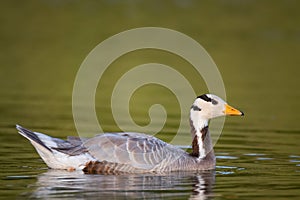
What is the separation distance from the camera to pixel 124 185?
1364cm

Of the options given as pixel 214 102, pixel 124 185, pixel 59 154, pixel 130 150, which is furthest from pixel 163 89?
pixel 124 185

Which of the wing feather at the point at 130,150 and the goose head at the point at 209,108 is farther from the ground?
the goose head at the point at 209,108

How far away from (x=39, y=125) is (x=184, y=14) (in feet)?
76.1

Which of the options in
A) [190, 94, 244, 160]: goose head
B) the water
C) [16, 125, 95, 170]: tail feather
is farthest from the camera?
[190, 94, 244, 160]: goose head

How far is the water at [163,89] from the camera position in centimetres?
1370

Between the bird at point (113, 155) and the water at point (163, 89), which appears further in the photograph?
the bird at point (113, 155)

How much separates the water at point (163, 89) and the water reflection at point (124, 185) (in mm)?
16

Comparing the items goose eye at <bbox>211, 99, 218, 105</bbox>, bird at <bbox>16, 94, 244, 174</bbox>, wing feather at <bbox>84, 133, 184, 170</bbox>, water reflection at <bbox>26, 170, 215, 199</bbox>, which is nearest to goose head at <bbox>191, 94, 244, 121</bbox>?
goose eye at <bbox>211, 99, 218, 105</bbox>

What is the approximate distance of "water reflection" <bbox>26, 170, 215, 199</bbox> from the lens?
1279 centimetres

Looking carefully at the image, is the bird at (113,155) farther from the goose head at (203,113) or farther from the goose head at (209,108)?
the goose head at (209,108)

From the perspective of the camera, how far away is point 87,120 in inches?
774

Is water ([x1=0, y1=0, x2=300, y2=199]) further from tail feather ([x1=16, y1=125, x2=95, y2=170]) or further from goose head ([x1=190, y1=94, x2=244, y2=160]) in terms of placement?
goose head ([x1=190, y1=94, x2=244, y2=160])

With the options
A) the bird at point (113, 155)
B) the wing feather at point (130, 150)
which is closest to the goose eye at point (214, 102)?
the bird at point (113, 155)

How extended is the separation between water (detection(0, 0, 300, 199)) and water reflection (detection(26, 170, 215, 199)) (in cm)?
2
